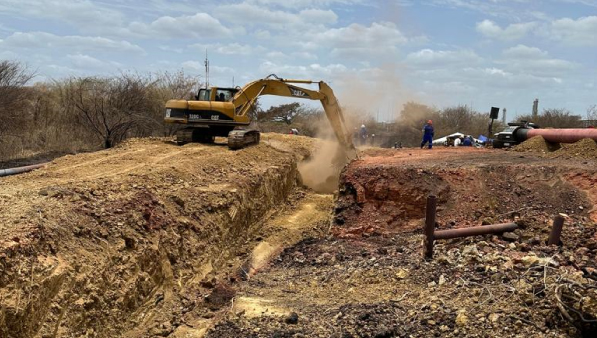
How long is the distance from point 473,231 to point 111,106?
20093 mm

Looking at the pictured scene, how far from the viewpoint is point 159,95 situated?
27859 millimetres

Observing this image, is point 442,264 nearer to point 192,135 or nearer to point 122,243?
point 122,243

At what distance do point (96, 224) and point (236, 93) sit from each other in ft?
34.6

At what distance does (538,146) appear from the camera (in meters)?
15.6

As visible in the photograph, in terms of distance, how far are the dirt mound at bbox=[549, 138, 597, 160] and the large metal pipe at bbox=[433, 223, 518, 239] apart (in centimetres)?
679

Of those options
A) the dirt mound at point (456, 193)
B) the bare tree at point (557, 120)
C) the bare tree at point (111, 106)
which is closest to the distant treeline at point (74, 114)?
the bare tree at point (111, 106)

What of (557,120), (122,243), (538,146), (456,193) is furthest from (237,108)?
(557,120)

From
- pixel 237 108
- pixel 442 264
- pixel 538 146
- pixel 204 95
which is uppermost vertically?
pixel 204 95

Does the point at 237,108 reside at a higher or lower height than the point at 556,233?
higher

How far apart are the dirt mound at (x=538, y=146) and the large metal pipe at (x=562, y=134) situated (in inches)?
7.0

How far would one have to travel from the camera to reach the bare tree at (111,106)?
22.3 meters

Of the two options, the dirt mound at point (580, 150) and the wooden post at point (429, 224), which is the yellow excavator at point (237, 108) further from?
the wooden post at point (429, 224)

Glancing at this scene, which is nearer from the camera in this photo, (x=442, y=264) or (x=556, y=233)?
(x=442, y=264)

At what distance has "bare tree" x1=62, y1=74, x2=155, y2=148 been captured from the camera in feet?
73.2
